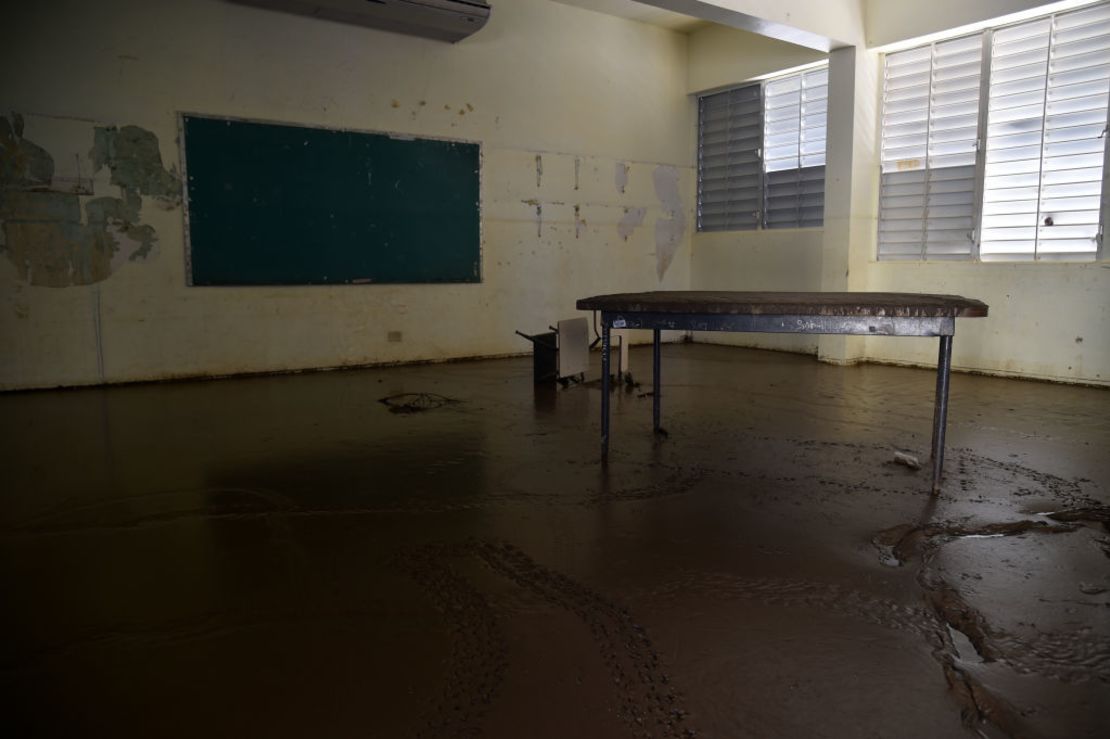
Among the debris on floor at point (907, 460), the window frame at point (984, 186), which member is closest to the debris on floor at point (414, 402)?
the debris on floor at point (907, 460)

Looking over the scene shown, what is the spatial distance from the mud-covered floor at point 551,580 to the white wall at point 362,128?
1.45m

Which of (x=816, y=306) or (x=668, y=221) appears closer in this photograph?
(x=816, y=306)

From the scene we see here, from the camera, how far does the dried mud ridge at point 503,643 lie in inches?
58.1

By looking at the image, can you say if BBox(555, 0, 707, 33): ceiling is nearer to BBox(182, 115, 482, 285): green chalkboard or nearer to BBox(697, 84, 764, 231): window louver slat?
BBox(697, 84, 764, 231): window louver slat

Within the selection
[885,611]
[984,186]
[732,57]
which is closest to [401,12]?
[732,57]

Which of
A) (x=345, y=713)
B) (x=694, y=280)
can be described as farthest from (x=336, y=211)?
(x=345, y=713)

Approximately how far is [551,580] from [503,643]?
0.37 metres

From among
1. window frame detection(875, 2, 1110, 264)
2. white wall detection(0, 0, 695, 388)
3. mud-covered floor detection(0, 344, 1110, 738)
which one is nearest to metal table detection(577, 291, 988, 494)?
mud-covered floor detection(0, 344, 1110, 738)

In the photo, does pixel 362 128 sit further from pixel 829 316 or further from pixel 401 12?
pixel 829 316

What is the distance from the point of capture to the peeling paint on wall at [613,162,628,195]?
7684mm

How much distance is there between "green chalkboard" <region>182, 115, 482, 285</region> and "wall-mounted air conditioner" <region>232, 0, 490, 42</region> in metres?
0.88

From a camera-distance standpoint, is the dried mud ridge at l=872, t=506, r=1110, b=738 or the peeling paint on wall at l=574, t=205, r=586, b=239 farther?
the peeling paint on wall at l=574, t=205, r=586, b=239

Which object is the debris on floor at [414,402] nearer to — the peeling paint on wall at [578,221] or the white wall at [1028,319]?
the peeling paint on wall at [578,221]

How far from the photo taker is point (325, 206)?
19.9 feet
